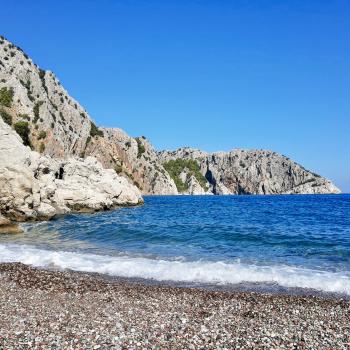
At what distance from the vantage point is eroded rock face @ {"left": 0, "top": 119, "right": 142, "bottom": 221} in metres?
40.4

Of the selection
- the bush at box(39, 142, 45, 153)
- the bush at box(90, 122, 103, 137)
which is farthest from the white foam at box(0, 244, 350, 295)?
the bush at box(90, 122, 103, 137)

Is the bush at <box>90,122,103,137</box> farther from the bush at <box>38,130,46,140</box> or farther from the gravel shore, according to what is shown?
the gravel shore

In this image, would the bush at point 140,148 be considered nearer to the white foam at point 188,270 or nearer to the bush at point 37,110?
the bush at point 37,110

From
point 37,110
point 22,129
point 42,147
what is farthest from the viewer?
point 37,110

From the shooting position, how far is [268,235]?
111 feet

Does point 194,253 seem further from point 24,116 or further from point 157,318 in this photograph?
point 24,116

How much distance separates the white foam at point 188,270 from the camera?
17.3 m

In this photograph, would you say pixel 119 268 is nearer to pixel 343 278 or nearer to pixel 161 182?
pixel 343 278

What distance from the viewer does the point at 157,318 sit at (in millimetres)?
11242

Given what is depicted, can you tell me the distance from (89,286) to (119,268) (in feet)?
14.7

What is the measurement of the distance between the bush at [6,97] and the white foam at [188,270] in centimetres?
8113

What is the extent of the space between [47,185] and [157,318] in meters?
44.4

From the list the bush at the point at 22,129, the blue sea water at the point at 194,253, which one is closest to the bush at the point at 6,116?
the bush at the point at 22,129

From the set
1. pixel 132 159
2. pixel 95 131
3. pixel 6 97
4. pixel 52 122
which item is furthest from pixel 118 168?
pixel 6 97
